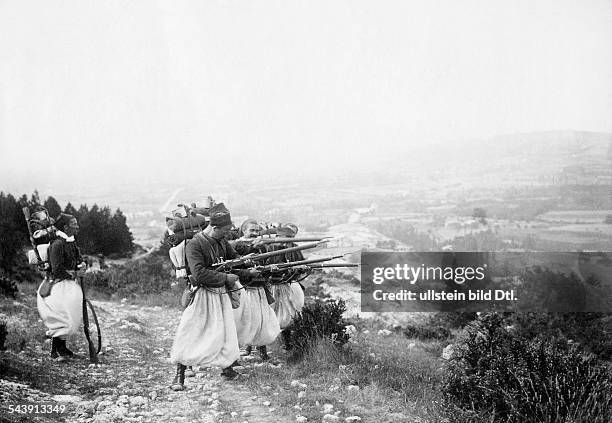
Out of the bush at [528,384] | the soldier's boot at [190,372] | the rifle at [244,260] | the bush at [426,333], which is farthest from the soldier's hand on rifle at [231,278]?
the bush at [426,333]

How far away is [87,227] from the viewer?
701 inches

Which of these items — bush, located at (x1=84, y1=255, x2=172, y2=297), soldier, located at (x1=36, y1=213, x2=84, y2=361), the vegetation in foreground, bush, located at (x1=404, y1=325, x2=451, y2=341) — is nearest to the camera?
the vegetation in foreground

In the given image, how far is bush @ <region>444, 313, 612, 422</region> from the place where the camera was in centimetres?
371

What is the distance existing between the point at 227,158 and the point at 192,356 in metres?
17.6

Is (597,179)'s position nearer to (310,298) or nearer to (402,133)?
(402,133)

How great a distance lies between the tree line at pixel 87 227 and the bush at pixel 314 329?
32.7 feet

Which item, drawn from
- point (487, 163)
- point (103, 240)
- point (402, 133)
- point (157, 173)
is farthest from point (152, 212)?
point (487, 163)

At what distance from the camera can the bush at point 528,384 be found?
3709mm

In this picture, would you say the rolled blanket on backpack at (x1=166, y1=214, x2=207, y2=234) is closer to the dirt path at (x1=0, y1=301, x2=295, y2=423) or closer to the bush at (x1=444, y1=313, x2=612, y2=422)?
the dirt path at (x1=0, y1=301, x2=295, y2=423)

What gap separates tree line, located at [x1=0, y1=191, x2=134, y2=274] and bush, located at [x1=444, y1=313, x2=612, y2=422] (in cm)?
1285

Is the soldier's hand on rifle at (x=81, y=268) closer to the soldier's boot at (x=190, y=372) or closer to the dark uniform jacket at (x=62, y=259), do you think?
the dark uniform jacket at (x=62, y=259)

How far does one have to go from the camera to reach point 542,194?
17.3 metres

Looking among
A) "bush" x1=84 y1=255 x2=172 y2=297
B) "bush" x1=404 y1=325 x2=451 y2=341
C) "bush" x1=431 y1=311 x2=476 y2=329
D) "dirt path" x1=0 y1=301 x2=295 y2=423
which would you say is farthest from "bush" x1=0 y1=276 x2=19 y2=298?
"bush" x1=431 y1=311 x2=476 y2=329

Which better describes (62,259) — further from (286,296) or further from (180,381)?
(286,296)
